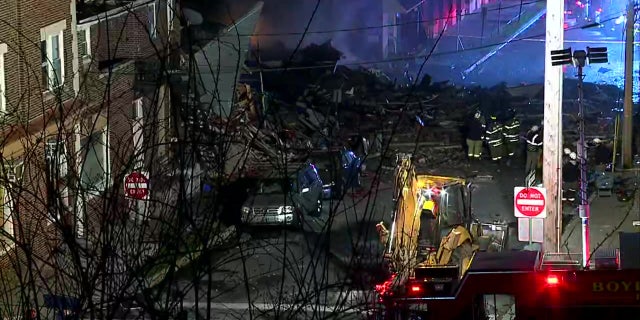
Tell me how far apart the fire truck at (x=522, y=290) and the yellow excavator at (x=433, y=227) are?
134 inches

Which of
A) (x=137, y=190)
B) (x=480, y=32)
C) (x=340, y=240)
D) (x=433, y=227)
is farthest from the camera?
(x=480, y=32)

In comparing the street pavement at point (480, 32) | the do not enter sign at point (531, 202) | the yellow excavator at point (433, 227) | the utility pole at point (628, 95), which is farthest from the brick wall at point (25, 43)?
the street pavement at point (480, 32)

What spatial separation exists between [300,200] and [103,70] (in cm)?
512

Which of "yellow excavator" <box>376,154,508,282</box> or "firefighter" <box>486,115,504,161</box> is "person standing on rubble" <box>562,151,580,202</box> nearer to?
"firefighter" <box>486,115,504,161</box>

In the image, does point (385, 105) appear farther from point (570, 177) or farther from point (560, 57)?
point (560, 57)

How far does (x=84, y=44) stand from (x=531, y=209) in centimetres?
1191

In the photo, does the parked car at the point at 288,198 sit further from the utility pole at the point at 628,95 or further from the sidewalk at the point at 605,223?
the utility pole at the point at 628,95

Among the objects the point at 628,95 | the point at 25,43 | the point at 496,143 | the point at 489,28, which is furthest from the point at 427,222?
the point at 489,28

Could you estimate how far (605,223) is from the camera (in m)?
25.8

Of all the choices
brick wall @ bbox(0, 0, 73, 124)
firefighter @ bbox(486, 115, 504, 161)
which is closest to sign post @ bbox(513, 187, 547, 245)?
brick wall @ bbox(0, 0, 73, 124)

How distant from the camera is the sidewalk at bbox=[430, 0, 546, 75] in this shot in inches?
1849

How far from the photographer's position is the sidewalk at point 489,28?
4697 cm

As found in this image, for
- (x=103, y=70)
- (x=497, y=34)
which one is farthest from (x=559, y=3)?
(x=497, y=34)

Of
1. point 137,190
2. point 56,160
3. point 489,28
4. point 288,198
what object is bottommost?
point 56,160
